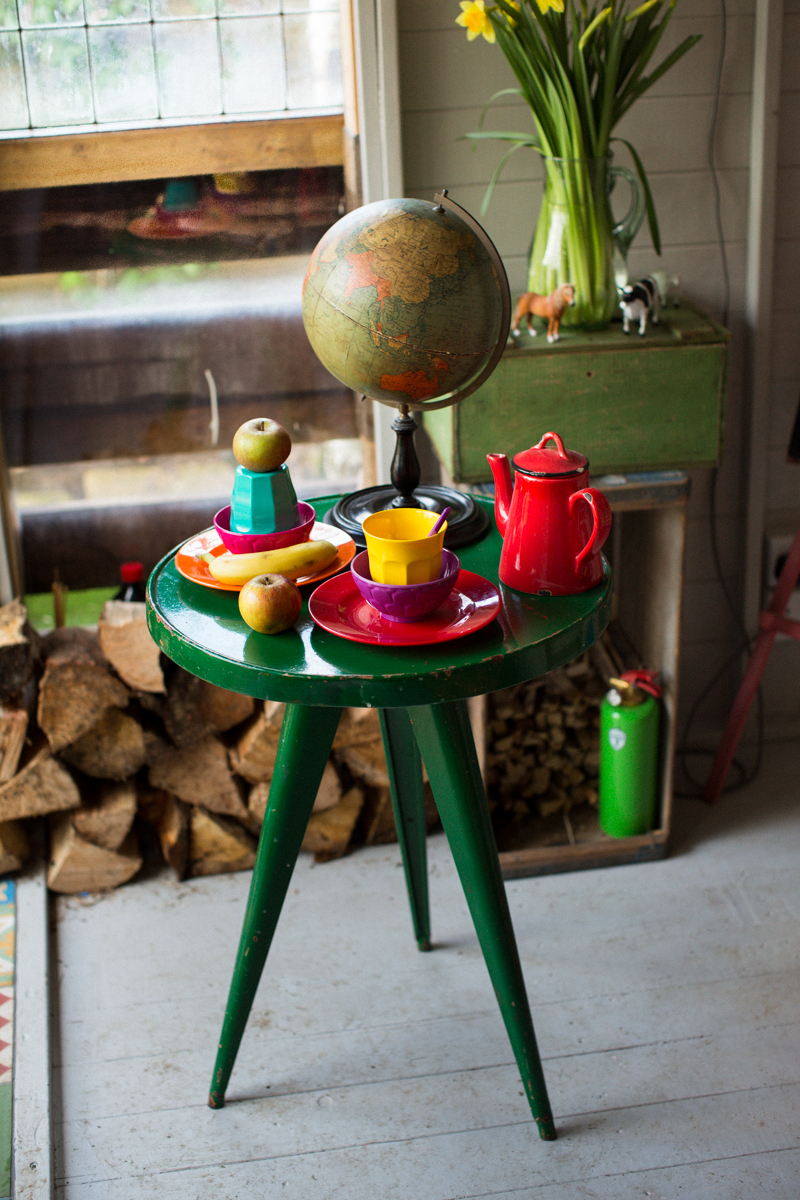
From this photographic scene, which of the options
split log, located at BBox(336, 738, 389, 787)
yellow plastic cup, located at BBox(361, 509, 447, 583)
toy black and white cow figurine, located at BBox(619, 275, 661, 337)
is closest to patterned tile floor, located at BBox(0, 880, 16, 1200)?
split log, located at BBox(336, 738, 389, 787)

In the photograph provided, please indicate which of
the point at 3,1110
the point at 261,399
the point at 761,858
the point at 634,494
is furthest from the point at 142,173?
the point at 761,858

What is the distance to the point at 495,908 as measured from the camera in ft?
5.10

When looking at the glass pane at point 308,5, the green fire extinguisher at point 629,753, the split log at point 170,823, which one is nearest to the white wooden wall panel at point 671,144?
the glass pane at point 308,5

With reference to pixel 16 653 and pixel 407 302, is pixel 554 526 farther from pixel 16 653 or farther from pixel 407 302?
pixel 16 653

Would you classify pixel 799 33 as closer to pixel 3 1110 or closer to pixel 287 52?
pixel 287 52

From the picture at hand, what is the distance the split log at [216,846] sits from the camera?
93.8 inches

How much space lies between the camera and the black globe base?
1.69 metres

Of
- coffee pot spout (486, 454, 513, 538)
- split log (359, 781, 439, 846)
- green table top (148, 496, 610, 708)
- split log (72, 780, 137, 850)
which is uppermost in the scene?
coffee pot spout (486, 454, 513, 538)

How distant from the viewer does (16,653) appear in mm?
2244

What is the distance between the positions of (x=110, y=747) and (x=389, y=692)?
1.20 m

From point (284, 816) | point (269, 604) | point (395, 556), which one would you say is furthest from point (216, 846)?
point (395, 556)

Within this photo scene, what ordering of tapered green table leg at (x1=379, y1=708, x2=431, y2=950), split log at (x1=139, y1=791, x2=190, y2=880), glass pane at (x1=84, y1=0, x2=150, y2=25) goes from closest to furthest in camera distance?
tapered green table leg at (x1=379, y1=708, x2=431, y2=950) < glass pane at (x1=84, y1=0, x2=150, y2=25) < split log at (x1=139, y1=791, x2=190, y2=880)

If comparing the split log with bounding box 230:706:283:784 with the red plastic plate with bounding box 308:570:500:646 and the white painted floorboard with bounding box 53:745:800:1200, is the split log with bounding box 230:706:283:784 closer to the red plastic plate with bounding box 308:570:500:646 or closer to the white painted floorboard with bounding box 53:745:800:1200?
the white painted floorboard with bounding box 53:745:800:1200

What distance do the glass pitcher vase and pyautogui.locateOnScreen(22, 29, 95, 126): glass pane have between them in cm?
95
